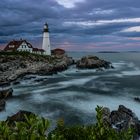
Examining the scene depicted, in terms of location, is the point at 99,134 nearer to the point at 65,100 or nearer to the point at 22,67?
the point at 65,100

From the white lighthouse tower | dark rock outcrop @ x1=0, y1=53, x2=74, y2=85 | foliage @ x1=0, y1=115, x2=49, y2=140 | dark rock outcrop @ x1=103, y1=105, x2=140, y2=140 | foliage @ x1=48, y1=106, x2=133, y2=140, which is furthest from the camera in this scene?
the white lighthouse tower

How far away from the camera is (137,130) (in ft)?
87.9

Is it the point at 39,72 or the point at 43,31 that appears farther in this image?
the point at 43,31

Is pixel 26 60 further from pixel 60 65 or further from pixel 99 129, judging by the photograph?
pixel 99 129

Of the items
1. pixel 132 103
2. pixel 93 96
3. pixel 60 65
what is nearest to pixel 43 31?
pixel 60 65

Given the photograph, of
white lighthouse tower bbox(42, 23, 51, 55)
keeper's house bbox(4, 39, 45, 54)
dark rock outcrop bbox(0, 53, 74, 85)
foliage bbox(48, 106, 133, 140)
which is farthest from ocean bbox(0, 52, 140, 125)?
white lighthouse tower bbox(42, 23, 51, 55)

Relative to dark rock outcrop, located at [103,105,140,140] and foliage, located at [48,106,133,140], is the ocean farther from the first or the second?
foliage, located at [48,106,133,140]

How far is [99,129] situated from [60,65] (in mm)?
79803

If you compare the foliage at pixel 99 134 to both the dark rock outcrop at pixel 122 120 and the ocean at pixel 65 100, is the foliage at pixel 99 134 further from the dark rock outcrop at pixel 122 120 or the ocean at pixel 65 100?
the ocean at pixel 65 100

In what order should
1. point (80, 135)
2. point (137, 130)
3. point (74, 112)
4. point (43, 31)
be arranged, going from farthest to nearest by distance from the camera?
point (43, 31) → point (74, 112) → point (137, 130) → point (80, 135)

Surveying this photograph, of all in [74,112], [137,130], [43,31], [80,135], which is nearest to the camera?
[80,135]

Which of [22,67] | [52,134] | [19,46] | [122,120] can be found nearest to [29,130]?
[52,134]

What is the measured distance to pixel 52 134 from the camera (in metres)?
10.6

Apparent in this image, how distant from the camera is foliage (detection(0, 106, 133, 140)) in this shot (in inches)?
349
